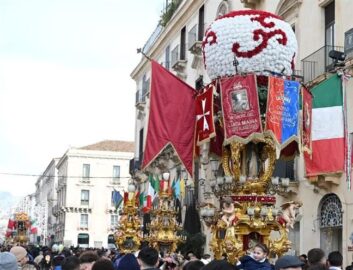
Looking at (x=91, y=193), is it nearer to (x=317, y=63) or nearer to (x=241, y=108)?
(x=317, y=63)

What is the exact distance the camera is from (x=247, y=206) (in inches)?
400

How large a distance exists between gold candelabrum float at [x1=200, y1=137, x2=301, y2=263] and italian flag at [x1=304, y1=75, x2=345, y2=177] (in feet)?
7.83

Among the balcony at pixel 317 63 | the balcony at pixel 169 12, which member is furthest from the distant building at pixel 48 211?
the balcony at pixel 317 63

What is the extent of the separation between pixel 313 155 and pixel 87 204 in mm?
55888

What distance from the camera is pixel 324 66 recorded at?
62.1ft

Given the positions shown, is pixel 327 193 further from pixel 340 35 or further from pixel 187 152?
pixel 187 152

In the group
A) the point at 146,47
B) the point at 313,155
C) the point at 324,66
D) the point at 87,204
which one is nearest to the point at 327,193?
the point at 324,66

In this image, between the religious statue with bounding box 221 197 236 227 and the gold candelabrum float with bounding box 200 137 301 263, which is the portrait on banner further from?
the religious statue with bounding box 221 197 236 227

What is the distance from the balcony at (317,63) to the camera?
18.8m

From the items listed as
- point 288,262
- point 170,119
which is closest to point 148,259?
point 288,262

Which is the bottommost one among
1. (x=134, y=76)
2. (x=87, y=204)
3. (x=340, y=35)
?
(x=87, y=204)

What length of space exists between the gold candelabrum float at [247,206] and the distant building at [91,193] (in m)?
56.6

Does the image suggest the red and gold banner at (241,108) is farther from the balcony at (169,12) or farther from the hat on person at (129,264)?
the balcony at (169,12)

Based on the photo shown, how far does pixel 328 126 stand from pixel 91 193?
184 feet
